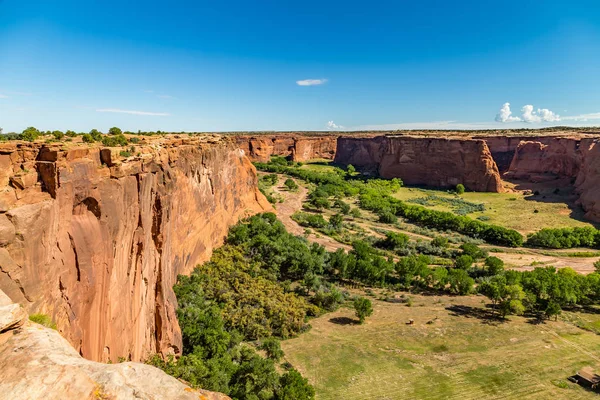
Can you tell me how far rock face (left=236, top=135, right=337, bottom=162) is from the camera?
13875cm

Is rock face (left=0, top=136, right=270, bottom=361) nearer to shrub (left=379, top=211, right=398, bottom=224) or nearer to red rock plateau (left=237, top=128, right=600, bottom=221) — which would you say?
shrub (left=379, top=211, right=398, bottom=224)

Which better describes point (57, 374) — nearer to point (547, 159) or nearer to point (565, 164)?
point (565, 164)

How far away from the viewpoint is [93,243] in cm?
1538

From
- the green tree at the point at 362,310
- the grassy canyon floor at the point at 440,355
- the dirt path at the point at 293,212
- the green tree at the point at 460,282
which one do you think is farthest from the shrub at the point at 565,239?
the green tree at the point at 362,310

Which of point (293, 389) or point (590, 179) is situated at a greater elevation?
point (590, 179)

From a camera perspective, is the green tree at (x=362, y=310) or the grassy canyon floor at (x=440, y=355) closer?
the grassy canyon floor at (x=440, y=355)

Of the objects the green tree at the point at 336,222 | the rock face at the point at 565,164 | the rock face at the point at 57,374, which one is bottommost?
the green tree at the point at 336,222

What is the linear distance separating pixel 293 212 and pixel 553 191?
70393 millimetres

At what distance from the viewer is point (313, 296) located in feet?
129

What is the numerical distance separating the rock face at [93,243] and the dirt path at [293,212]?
3544 cm

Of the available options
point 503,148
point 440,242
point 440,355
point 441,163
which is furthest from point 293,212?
point 503,148

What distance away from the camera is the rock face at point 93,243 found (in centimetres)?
1212

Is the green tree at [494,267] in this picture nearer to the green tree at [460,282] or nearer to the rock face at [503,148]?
the green tree at [460,282]

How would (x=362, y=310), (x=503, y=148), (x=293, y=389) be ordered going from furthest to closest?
(x=503, y=148) → (x=362, y=310) → (x=293, y=389)
